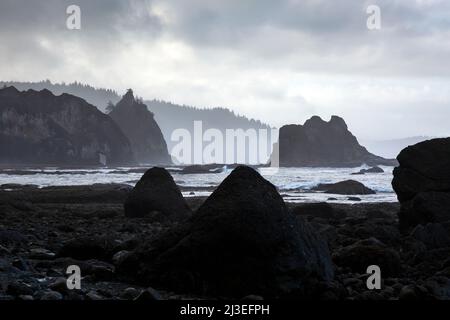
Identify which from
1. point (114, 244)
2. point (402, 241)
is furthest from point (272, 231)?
point (402, 241)

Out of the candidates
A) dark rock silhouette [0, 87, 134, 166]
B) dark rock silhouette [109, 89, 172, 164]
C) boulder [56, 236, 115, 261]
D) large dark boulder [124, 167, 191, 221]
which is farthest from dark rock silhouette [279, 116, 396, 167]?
boulder [56, 236, 115, 261]

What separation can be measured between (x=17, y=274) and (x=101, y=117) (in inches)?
4354

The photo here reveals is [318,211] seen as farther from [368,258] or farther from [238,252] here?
[238,252]

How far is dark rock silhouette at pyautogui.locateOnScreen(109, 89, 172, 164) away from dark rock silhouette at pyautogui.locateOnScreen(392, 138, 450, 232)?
4919 inches

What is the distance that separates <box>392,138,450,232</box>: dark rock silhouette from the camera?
15711 millimetres

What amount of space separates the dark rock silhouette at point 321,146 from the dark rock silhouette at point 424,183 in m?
95.6

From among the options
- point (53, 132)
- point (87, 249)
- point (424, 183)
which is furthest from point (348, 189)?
point (53, 132)

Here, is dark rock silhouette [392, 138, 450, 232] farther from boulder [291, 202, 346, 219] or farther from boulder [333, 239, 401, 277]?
boulder [333, 239, 401, 277]

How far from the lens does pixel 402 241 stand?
40.7ft

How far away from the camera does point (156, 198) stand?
19250 millimetres

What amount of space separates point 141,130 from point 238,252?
139389 millimetres

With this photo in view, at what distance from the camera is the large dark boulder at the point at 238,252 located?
725cm

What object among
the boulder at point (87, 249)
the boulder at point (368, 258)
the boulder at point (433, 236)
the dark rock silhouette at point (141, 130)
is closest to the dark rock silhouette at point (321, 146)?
the dark rock silhouette at point (141, 130)

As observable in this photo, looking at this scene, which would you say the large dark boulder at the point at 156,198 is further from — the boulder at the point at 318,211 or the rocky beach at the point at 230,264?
the rocky beach at the point at 230,264
